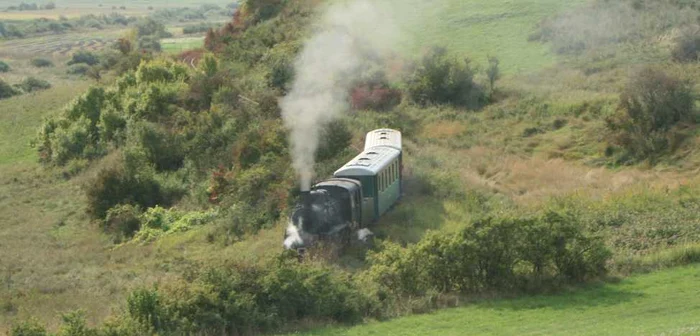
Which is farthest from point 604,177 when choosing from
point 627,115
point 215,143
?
point 215,143

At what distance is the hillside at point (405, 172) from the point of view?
773 inches

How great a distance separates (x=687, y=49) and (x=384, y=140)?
2021cm

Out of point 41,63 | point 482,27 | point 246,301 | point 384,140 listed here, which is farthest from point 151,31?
point 246,301

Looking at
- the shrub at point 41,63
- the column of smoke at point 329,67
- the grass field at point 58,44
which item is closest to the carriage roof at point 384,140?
the column of smoke at point 329,67

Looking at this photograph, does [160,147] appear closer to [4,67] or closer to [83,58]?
[4,67]

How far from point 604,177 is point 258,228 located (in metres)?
12.5

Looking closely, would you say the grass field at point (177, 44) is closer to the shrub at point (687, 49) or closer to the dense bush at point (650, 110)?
the shrub at point (687, 49)

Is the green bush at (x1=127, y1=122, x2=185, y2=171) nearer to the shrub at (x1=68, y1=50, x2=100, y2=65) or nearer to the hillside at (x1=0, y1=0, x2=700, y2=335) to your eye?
the hillside at (x1=0, y1=0, x2=700, y2=335)

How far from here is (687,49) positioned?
4484 cm

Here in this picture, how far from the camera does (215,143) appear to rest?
42.7m

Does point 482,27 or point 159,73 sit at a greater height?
point 482,27

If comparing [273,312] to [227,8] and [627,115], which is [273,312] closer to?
[627,115]

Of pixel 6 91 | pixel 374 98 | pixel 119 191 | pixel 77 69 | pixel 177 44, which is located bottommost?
pixel 77 69

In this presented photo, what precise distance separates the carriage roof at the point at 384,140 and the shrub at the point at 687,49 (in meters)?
18.5
